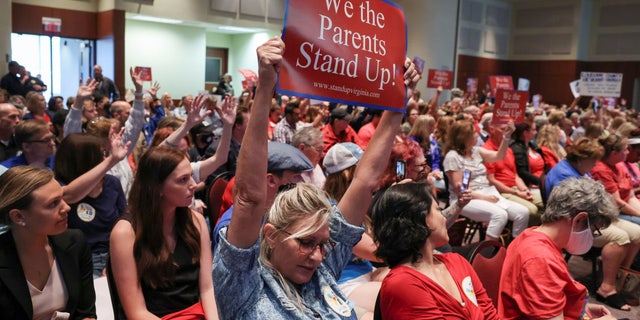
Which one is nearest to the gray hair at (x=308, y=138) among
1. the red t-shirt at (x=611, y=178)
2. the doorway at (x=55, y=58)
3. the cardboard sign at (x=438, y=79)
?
the red t-shirt at (x=611, y=178)

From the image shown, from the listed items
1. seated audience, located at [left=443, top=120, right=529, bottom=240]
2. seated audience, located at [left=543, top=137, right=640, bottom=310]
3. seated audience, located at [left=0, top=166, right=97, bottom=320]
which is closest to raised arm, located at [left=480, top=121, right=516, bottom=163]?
seated audience, located at [left=443, top=120, right=529, bottom=240]

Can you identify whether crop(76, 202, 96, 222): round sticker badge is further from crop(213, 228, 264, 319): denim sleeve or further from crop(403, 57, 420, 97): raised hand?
crop(403, 57, 420, 97): raised hand

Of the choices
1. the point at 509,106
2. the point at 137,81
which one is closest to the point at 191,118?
the point at 137,81

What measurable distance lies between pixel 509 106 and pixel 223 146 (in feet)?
13.9

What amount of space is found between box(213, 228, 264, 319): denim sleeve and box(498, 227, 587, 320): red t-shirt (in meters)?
1.53

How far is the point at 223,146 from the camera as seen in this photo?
4.08 metres

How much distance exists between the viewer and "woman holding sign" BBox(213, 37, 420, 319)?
4.73ft

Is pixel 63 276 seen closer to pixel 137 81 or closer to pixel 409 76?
pixel 409 76

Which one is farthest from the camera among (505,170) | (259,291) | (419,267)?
(505,170)

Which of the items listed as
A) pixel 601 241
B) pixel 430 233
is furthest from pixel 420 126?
pixel 430 233

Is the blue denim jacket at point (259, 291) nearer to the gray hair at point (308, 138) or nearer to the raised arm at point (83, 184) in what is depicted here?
the raised arm at point (83, 184)

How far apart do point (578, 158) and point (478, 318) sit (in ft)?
11.0

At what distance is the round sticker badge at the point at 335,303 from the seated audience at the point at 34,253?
3.92ft

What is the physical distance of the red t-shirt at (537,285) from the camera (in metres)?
2.48
